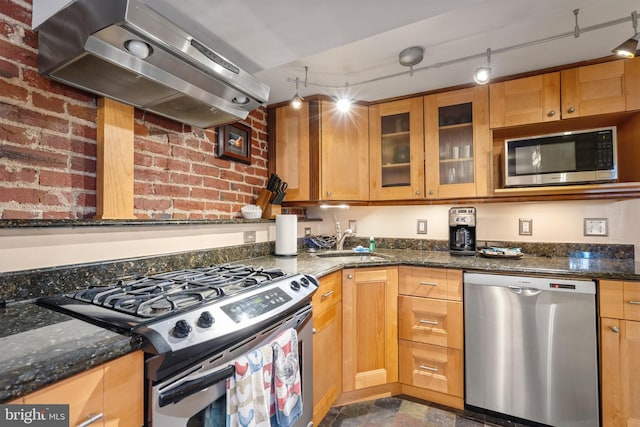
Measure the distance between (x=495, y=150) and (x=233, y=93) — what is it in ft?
6.11

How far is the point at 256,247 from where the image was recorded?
2020 millimetres

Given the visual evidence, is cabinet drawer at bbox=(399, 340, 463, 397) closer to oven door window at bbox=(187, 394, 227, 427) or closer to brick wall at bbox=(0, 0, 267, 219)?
oven door window at bbox=(187, 394, 227, 427)

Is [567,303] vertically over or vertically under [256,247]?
under

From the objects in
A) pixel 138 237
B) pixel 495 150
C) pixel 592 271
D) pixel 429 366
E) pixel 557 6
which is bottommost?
pixel 429 366

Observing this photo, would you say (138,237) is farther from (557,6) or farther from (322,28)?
(557,6)

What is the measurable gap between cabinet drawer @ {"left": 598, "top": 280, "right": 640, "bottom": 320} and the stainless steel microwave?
2.02 feet

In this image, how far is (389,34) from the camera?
1472 millimetres

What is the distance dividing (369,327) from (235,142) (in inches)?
59.6

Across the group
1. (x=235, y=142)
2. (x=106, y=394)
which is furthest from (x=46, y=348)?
(x=235, y=142)

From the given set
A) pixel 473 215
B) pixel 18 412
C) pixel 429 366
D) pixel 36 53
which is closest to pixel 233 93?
pixel 36 53

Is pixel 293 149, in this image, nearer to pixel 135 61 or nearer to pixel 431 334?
pixel 135 61

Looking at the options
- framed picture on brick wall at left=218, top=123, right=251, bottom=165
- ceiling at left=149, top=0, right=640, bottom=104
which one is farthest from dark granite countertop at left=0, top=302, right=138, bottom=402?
framed picture on brick wall at left=218, top=123, right=251, bottom=165

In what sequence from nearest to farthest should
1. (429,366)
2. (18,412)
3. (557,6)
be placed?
(18,412) → (557,6) → (429,366)

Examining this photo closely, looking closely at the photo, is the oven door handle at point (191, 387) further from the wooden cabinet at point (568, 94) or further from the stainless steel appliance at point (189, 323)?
the wooden cabinet at point (568, 94)
